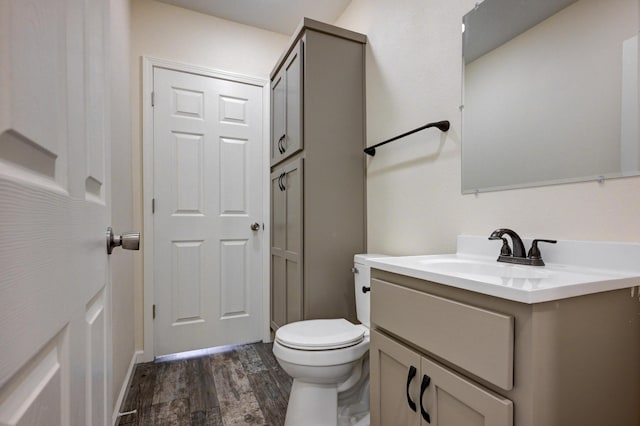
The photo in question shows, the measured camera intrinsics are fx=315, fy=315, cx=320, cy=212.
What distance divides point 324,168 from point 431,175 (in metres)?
0.62

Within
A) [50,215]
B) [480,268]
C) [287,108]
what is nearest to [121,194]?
[287,108]

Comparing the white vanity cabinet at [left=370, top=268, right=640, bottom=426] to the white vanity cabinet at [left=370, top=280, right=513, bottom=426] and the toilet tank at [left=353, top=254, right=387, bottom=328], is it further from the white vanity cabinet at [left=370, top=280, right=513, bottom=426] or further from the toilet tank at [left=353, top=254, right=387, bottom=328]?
the toilet tank at [left=353, top=254, right=387, bottom=328]

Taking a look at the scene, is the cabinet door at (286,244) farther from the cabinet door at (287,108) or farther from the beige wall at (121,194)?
the beige wall at (121,194)

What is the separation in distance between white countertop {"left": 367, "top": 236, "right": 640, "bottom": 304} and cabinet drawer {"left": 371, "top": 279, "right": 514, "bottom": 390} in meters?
0.05

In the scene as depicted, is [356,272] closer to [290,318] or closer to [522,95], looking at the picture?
[290,318]

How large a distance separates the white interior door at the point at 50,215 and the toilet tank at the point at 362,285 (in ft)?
3.94

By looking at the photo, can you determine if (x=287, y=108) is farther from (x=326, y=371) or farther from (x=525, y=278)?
(x=525, y=278)

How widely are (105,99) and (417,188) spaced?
1291mm

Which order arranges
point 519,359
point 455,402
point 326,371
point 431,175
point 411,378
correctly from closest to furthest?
point 519,359 < point 455,402 < point 411,378 < point 326,371 < point 431,175

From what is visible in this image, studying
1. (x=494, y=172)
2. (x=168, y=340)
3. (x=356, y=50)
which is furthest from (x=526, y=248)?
(x=168, y=340)

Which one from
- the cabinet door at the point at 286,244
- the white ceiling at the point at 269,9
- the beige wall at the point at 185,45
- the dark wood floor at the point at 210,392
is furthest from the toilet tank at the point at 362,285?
the white ceiling at the point at 269,9

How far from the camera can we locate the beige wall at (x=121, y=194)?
1.58m

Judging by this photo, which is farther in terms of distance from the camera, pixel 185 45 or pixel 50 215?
pixel 185 45

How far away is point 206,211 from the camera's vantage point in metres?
2.44
